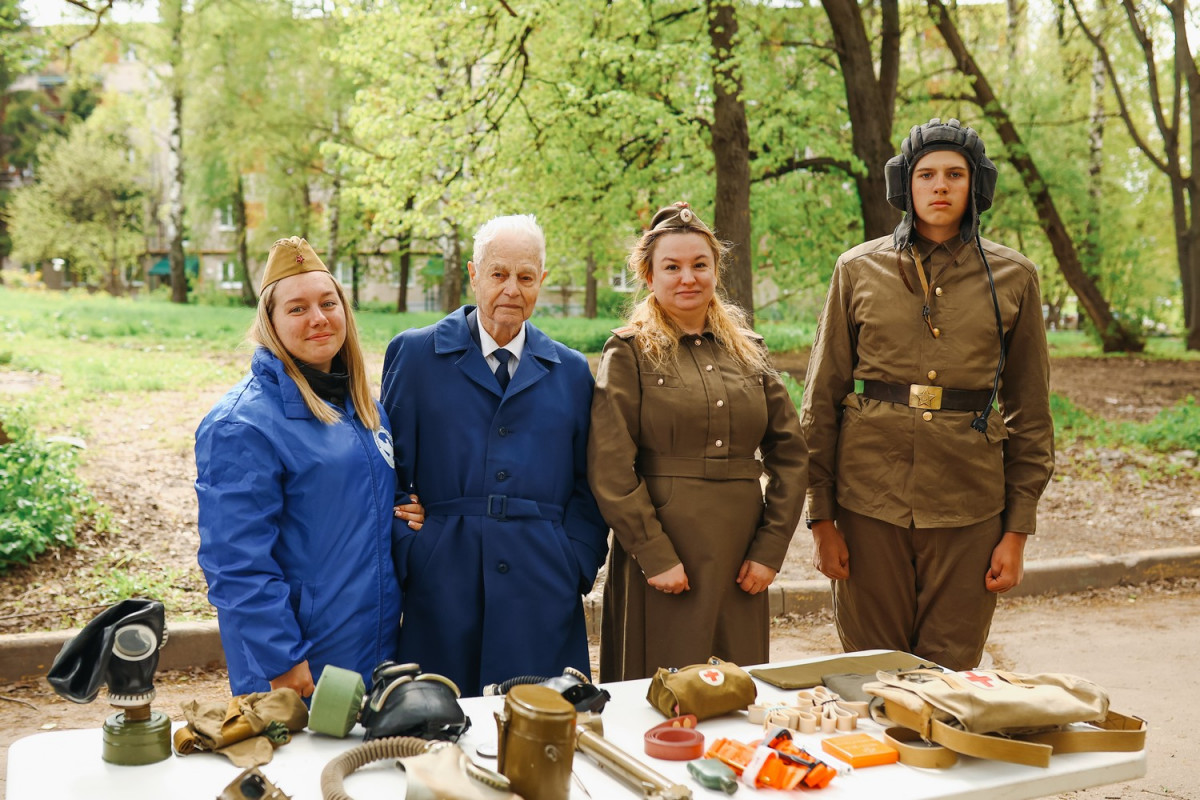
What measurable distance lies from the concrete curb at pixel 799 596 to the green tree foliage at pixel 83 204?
34.0 m

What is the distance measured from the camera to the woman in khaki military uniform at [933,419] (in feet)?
11.5

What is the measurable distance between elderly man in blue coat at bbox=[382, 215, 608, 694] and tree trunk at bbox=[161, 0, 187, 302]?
25424mm

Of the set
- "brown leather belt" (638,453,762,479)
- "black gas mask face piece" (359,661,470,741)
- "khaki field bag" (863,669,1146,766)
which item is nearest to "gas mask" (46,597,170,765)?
"black gas mask face piece" (359,661,470,741)

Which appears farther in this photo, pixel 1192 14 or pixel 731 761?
pixel 1192 14

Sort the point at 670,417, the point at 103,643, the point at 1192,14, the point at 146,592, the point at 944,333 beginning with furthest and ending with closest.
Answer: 1. the point at 1192,14
2. the point at 146,592
3. the point at 944,333
4. the point at 670,417
5. the point at 103,643

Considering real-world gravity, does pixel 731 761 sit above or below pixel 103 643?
below

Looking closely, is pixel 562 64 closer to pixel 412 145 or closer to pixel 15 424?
pixel 412 145

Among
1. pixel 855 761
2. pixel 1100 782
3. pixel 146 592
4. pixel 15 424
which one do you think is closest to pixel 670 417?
pixel 855 761

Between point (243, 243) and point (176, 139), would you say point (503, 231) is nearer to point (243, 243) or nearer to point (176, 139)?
point (176, 139)

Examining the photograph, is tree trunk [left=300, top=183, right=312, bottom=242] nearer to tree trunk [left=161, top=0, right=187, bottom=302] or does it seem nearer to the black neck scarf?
tree trunk [left=161, top=0, right=187, bottom=302]

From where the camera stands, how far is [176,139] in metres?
27.8

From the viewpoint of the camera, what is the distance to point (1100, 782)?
2164 millimetres

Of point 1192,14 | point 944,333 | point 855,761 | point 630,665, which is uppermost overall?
point 1192,14

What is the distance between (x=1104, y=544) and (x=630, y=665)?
561cm
